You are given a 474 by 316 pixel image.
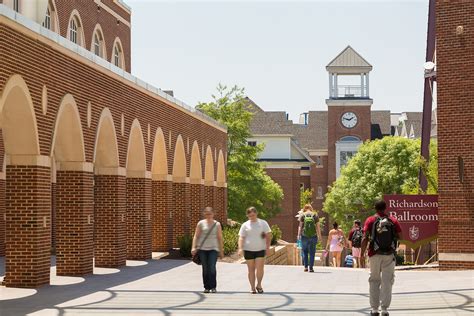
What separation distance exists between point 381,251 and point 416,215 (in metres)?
12.0

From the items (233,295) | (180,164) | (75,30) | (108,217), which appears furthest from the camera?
(75,30)

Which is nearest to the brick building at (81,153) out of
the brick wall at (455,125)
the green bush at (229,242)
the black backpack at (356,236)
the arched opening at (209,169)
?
the arched opening at (209,169)

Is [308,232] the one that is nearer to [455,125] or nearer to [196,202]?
[455,125]

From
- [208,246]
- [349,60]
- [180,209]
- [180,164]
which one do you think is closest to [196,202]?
[180,209]

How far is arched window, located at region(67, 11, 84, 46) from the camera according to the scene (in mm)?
38281

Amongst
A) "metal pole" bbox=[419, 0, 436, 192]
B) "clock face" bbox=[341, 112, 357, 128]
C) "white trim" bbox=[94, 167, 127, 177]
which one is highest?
"clock face" bbox=[341, 112, 357, 128]

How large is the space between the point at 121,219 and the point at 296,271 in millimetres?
4598

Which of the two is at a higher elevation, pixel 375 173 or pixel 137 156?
pixel 375 173

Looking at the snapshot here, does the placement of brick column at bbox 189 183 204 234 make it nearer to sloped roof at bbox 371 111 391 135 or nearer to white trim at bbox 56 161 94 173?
white trim at bbox 56 161 94 173

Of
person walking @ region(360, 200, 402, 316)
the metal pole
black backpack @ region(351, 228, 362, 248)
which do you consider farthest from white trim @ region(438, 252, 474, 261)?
person walking @ region(360, 200, 402, 316)

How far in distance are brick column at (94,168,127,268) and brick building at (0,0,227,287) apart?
2cm

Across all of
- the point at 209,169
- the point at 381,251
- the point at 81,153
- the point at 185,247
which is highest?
the point at 209,169

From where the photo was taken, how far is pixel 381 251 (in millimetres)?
13820

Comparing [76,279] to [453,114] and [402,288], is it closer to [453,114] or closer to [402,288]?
[402,288]
